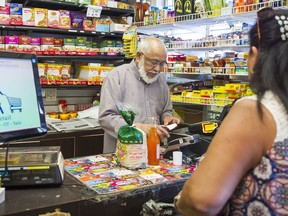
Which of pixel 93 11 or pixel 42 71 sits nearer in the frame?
pixel 42 71

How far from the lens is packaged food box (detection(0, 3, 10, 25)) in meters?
3.78

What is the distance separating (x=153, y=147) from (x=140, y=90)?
0.90 meters

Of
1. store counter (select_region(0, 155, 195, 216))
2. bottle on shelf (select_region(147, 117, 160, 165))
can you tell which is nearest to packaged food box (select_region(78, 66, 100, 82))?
bottle on shelf (select_region(147, 117, 160, 165))

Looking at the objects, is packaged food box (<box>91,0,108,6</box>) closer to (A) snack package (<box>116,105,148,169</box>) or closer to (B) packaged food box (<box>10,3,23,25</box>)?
(B) packaged food box (<box>10,3,23,25</box>)

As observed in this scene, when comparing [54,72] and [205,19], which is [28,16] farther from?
[205,19]

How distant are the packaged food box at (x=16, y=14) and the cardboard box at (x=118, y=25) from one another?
1.15 meters

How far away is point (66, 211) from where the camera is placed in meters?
1.40

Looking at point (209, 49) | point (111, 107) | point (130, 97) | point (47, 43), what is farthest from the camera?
point (47, 43)

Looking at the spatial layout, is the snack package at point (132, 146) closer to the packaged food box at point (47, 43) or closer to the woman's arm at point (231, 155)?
the woman's arm at point (231, 155)

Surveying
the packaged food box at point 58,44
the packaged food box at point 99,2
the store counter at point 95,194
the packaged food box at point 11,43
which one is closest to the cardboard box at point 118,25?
the packaged food box at point 99,2

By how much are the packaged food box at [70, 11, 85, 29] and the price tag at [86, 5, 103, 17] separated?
0.36 ft

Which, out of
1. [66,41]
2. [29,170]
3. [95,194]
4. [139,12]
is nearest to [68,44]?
[66,41]

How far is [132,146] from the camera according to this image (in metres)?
1.87

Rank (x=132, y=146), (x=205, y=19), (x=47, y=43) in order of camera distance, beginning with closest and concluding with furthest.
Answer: (x=132, y=146) → (x=205, y=19) → (x=47, y=43)
